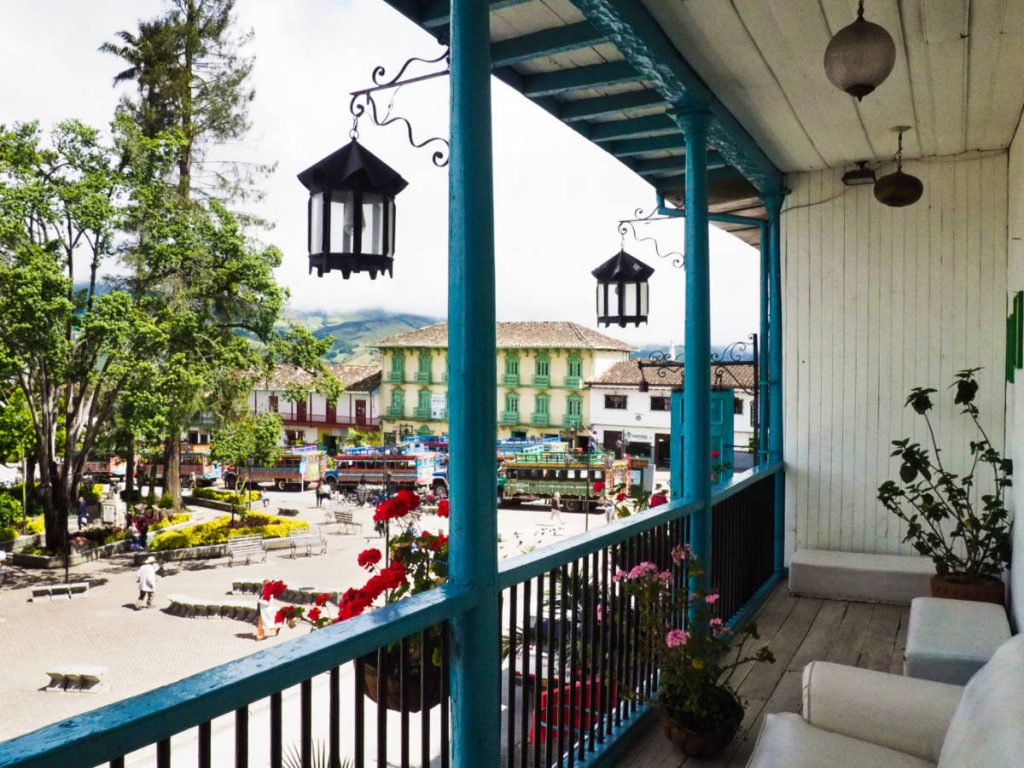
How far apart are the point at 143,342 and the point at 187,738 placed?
1011cm

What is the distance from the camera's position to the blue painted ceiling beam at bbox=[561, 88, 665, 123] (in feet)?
11.2

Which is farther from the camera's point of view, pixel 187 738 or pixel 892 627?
pixel 187 738

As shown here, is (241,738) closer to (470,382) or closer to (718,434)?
(470,382)

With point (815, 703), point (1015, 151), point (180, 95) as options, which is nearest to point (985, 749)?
point (815, 703)

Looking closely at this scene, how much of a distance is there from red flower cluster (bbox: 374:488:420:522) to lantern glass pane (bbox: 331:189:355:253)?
0.72 meters

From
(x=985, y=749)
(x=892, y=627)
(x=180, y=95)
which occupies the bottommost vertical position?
(x=892, y=627)

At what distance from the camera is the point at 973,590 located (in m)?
3.55

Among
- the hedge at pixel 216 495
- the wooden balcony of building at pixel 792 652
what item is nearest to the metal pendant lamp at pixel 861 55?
the wooden balcony of building at pixel 792 652

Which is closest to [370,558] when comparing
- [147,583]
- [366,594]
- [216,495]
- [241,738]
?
[366,594]

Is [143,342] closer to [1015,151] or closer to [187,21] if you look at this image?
[187,21]

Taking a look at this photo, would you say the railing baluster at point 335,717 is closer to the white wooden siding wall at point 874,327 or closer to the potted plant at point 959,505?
the potted plant at point 959,505

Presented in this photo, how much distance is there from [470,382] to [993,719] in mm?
1139

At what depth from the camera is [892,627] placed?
3.84 meters

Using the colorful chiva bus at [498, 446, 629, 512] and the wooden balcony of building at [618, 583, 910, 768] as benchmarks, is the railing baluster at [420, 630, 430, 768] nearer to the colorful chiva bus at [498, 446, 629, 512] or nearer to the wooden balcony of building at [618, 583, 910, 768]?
the wooden balcony of building at [618, 583, 910, 768]
